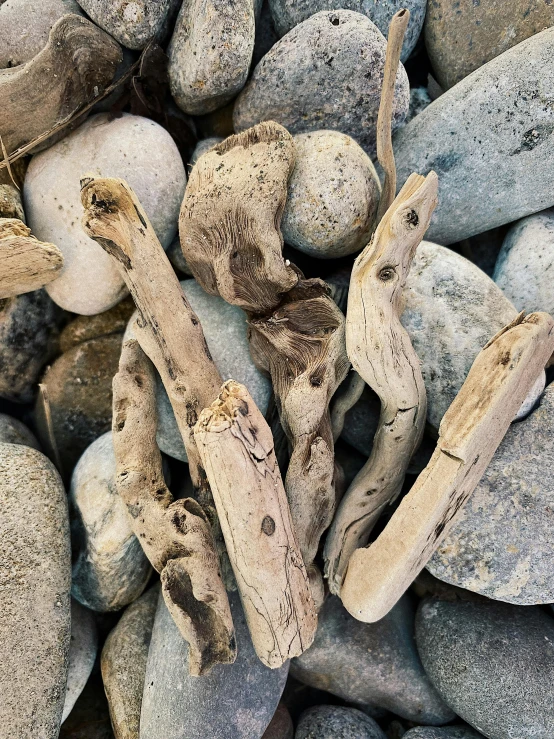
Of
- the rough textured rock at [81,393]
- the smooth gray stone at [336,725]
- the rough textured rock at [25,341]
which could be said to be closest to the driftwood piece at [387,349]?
the smooth gray stone at [336,725]

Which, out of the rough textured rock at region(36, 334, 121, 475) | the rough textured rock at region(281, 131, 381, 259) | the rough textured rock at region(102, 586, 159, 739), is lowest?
the rough textured rock at region(102, 586, 159, 739)

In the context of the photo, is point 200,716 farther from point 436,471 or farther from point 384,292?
point 384,292

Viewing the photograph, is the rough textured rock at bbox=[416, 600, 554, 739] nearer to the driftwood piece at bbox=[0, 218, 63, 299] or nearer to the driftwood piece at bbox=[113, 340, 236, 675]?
the driftwood piece at bbox=[113, 340, 236, 675]

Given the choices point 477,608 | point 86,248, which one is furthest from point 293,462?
point 86,248

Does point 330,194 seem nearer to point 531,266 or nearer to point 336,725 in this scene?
point 531,266

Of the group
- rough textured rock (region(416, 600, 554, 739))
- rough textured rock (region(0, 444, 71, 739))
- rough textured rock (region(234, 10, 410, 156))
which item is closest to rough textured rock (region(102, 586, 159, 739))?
rough textured rock (region(0, 444, 71, 739))

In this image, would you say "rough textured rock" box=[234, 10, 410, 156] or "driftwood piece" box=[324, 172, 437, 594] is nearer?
"driftwood piece" box=[324, 172, 437, 594]
